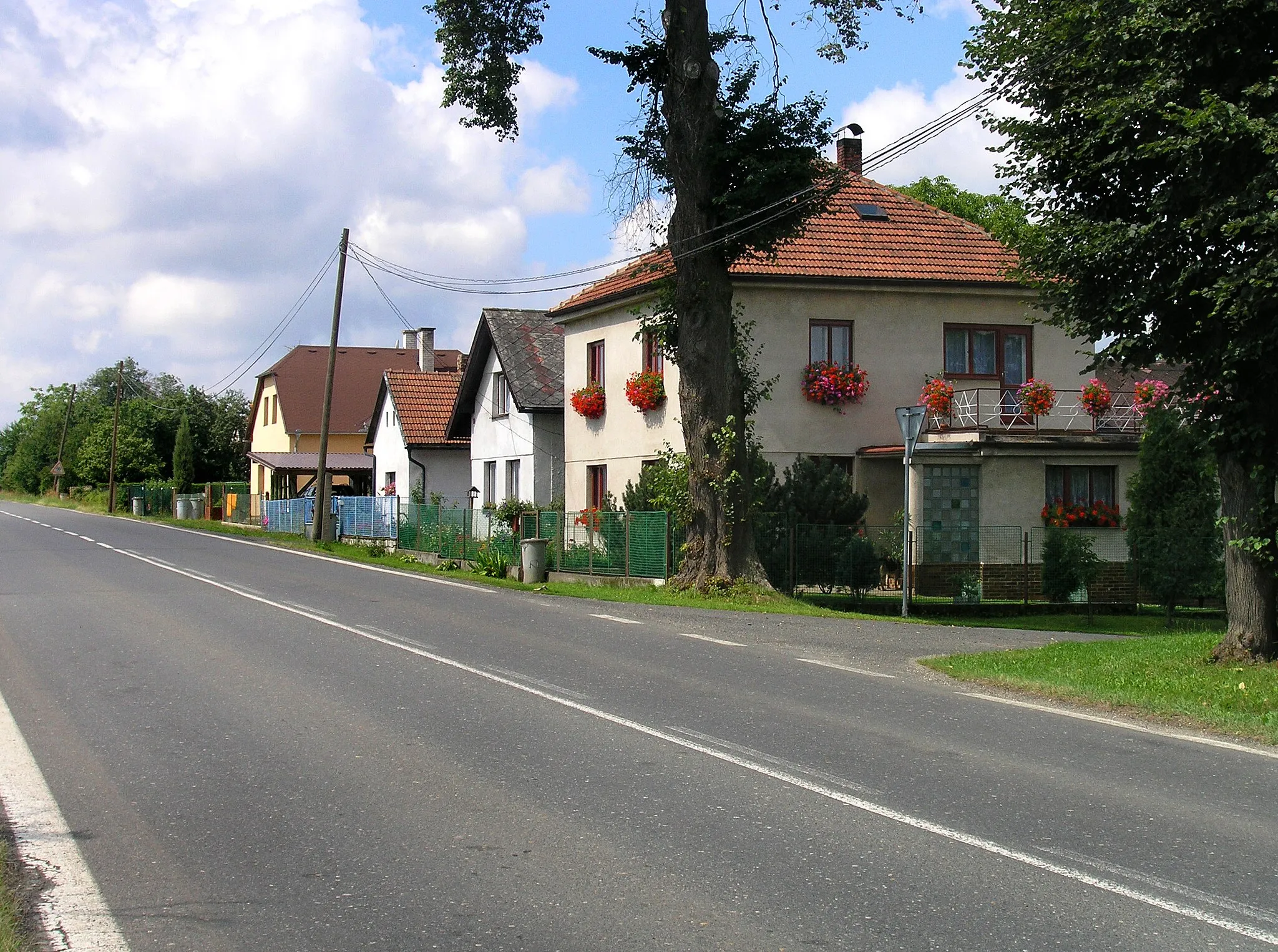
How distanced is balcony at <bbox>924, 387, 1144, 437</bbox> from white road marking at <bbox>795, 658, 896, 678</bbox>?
14836 millimetres

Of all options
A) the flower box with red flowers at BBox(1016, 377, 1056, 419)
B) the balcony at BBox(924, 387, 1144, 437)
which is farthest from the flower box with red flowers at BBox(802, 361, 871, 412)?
the flower box with red flowers at BBox(1016, 377, 1056, 419)

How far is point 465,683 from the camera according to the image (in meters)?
11.1

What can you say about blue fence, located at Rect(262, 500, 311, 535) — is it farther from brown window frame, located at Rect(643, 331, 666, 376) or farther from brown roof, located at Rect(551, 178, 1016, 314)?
brown roof, located at Rect(551, 178, 1016, 314)

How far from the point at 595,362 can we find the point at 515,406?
5267 millimetres

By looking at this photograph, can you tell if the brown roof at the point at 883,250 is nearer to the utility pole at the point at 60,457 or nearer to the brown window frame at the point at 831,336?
the brown window frame at the point at 831,336

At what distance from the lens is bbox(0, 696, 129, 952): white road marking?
4977mm

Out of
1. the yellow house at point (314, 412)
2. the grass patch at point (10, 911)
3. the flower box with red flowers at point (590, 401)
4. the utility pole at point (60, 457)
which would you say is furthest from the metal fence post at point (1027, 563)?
the utility pole at point (60, 457)

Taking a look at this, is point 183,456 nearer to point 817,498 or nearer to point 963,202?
point 963,202

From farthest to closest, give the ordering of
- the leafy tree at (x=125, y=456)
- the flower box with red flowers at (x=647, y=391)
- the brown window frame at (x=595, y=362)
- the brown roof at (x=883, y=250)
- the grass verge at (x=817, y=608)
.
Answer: the leafy tree at (x=125, y=456)
the brown window frame at (x=595, y=362)
the flower box with red flowers at (x=647, y=391)
the brown roof at (x=883, y=250)
the grass verge at (x=817, y=608)

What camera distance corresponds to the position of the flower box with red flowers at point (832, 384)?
27.7 m

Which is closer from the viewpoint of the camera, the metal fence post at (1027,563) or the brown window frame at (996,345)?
the metal fence post at (1027,563)

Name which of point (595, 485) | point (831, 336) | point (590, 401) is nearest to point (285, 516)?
point (595, 485)

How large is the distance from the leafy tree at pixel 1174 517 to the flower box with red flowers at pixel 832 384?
648cm

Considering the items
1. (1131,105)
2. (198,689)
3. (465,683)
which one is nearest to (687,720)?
(465,683)
